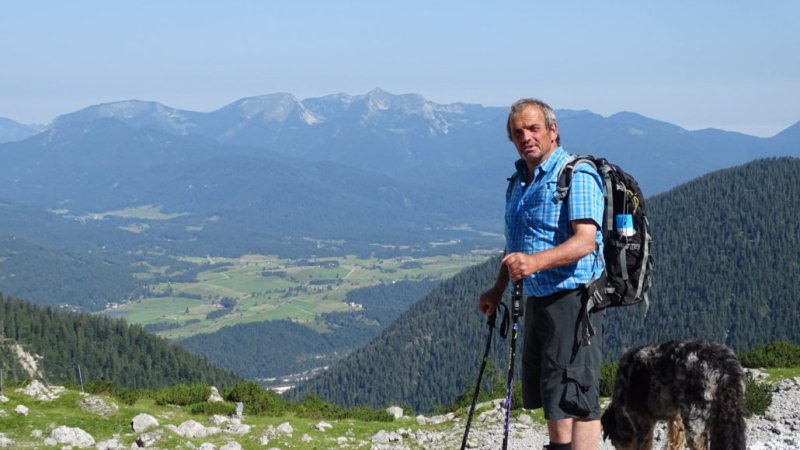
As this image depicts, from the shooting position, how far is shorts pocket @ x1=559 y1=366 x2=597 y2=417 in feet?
24.5

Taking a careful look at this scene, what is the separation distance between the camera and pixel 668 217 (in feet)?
584

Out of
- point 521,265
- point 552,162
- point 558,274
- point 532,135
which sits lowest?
point 558,274

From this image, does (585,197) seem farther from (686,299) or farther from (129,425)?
(686,299)

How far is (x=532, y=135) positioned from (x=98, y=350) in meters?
99.1

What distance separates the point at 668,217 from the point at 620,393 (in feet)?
584

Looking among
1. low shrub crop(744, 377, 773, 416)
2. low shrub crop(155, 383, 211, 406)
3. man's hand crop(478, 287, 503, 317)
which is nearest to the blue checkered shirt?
man's hand crop(478, 287, 503, 317)

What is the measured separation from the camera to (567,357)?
294 inches

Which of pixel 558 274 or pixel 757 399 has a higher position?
pixel 558 274

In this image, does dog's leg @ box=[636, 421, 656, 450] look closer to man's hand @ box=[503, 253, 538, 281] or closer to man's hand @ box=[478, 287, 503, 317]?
man's hand @ box=[478, 287, 503, 317]

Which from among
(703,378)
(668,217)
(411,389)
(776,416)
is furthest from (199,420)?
(668,217)

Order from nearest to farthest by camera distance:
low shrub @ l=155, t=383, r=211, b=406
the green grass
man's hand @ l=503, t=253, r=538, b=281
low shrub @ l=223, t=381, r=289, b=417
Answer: man's hand @ l=503, t=253, r=538, b=281, the green grass, low shrub @ l=223, t=381, r=289, b=417, low shrub @ l=155, t=383, r=211, b=406

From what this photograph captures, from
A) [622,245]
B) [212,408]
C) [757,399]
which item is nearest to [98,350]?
[212,408]

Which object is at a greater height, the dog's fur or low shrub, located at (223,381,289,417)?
the dog's fur

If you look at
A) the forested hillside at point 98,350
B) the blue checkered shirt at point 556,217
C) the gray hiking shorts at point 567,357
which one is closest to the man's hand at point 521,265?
the blue checkered shirt at point 556,217
